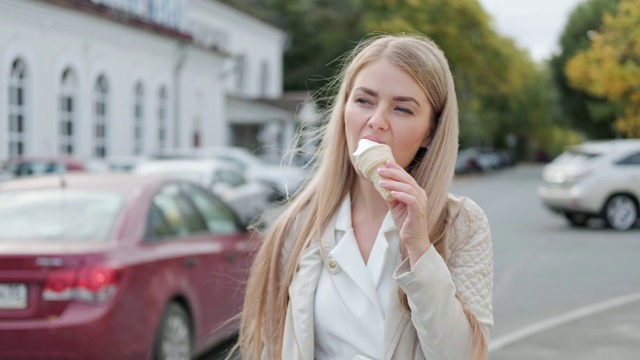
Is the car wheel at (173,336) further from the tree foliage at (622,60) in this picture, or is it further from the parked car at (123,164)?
the parked car at (123,164)

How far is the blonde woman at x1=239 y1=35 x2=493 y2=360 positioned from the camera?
221 cm

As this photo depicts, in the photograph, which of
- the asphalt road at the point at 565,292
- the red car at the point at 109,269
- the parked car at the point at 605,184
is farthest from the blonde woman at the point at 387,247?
the parked car at the point at 605,184

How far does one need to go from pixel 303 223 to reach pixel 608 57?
23.8 feet

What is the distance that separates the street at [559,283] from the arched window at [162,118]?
16.4 metres

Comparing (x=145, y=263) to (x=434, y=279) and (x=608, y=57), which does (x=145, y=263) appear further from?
(x=608, y=57)

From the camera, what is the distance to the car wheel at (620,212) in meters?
18.6

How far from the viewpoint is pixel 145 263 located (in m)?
5.94

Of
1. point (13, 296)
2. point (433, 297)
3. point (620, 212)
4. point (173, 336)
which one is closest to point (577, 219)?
point (620, 212)

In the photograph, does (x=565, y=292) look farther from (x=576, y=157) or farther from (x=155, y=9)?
(x=155, y=9)

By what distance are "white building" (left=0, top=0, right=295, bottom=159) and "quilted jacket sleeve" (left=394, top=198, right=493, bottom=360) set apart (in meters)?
20.6

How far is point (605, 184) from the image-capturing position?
725 inches

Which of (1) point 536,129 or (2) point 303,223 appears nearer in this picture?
(2) point 303,223

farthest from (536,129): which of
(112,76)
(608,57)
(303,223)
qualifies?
(303,223)

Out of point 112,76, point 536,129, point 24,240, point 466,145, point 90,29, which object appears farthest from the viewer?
point 536,129
